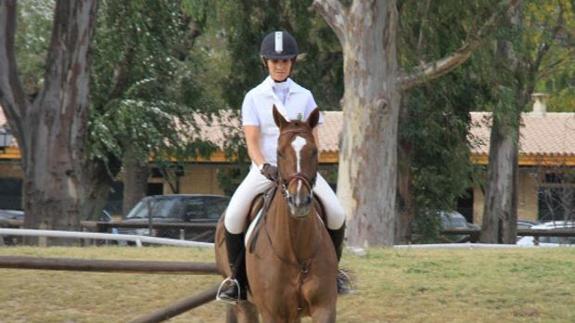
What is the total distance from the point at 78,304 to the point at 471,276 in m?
4.50

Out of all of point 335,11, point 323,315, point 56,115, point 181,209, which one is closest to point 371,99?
point 335,11

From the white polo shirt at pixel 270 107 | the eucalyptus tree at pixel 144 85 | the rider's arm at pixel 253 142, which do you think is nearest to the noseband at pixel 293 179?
the rider's arm at pixel 253 142

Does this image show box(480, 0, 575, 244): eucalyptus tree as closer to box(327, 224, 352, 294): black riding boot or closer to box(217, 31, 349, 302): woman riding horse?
box(327, 224, 352, 294): black riding boot

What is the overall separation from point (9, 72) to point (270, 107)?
476 inches

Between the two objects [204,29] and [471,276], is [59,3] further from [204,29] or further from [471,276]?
[204,29]

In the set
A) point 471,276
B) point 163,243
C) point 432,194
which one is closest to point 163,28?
point 432,194

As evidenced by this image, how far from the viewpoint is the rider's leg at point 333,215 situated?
394 inches

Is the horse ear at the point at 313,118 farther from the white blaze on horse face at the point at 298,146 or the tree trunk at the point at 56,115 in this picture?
the tree trunk at the point at 56,115

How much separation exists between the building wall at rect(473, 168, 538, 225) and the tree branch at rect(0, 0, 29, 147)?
101ft

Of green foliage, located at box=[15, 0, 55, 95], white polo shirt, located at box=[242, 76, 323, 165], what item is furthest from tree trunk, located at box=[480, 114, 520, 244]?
white polo shirt, located at box=[242, 76, 323, 165]

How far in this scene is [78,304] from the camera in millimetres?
14141

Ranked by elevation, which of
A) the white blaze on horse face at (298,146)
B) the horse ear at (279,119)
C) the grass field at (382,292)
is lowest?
the grass field at (382,292)

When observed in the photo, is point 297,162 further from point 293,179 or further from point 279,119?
point 279,119

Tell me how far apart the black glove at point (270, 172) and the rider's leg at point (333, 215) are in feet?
1.65
